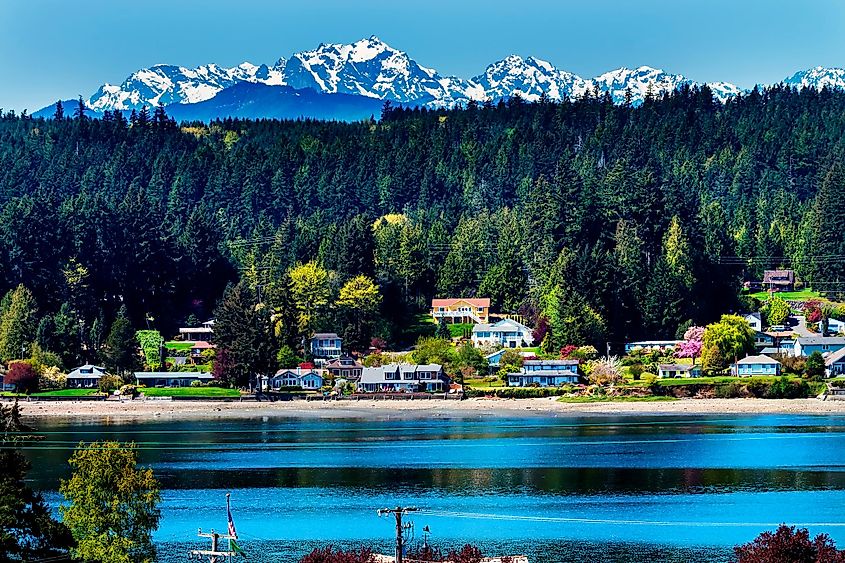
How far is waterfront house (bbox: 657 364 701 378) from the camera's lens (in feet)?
322

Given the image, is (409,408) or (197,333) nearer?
(409,408)

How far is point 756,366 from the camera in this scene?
319ft

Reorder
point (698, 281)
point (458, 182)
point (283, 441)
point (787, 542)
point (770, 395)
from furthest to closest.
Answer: point (458, 182) → point (698, 281) → point (770, 395) → point (283, 441) → point (787, 542)

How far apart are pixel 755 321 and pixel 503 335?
20465 mm

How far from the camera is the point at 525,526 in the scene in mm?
47344

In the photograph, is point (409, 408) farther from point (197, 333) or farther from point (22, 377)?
point (197, 333)

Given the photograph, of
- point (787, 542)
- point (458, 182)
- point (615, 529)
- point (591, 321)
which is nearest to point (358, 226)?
point (591, 321)

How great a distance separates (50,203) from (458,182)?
233 ft

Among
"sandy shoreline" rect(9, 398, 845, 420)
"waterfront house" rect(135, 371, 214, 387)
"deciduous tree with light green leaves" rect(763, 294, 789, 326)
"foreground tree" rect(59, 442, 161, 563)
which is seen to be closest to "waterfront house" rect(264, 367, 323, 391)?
"waterfront house" rect(135, 371, 214, 387)

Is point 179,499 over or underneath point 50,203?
underneath

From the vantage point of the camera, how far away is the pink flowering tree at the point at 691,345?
338ft

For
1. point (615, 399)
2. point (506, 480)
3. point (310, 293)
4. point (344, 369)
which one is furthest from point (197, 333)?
point (506, 480)

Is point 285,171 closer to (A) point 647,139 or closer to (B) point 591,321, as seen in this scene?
(A) point 647,139

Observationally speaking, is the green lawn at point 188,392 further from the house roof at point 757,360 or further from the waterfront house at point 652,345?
the house roof at point 757,360
